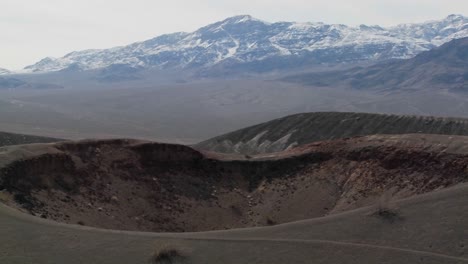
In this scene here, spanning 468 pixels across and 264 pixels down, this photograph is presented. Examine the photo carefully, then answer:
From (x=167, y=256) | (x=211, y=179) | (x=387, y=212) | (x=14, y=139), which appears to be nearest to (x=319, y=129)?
(x=14, y=139)

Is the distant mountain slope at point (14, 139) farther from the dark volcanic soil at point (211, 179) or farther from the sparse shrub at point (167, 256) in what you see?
the sparse shrub at point (167, 256)

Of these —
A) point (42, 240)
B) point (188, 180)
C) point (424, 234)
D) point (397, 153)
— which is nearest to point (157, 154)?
point (188, 180)

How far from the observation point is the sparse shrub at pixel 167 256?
49.9ft

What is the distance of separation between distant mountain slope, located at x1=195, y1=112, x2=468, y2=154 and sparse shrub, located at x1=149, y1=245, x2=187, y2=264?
6066cm

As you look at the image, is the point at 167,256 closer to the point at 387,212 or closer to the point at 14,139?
the point at 387,212

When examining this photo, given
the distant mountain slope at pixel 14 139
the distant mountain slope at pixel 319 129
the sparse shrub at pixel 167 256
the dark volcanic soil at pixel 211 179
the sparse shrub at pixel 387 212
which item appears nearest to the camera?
the sparse shrub at pixel 167 256

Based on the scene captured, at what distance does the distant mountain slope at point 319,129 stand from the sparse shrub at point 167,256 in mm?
60660

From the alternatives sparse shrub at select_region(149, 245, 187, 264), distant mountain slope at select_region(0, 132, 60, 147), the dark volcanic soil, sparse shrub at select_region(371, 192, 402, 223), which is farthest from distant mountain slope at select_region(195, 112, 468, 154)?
sparse shrub at select_region(149, 245, 187, 264)

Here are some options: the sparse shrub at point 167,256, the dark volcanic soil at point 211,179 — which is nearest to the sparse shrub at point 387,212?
the sparse shrub at point 167,256

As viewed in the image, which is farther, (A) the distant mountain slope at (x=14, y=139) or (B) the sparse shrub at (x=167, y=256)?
(A) the distant mountain slope at (x=14, y=139)

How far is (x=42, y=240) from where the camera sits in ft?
54.1

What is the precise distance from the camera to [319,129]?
8075 centimetres

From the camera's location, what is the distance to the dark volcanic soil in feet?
92.7

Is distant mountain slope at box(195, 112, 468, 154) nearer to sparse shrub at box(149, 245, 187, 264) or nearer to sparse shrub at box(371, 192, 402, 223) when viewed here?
sparse shrub at box(371, 192, 402, 223)
